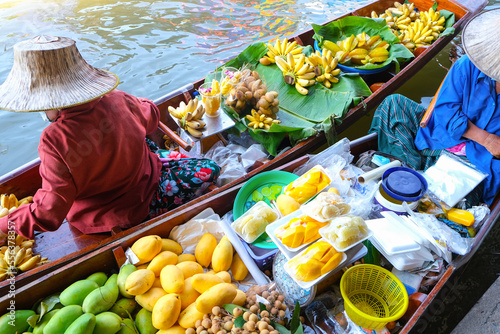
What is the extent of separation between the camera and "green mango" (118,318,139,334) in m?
1.38

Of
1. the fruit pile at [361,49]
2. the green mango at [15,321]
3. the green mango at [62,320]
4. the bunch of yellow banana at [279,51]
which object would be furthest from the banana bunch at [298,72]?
the green mango at [15,321]

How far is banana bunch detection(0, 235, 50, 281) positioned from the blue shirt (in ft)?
9.94

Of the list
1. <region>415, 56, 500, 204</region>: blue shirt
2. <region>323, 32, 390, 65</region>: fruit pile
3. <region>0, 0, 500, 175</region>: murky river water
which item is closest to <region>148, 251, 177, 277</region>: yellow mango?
<region>415, 56, 500, 204</region>: blue shirt

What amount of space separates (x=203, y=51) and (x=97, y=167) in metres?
4.25

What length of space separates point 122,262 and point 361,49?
11.4ft

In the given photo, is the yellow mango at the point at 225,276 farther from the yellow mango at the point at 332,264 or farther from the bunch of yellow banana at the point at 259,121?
the bunch of yellow banana at the point at 259,121

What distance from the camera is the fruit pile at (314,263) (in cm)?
147

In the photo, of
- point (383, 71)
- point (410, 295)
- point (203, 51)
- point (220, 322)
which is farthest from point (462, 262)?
point (203, 51)

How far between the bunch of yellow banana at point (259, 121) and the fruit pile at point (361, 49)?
1324 millimetres

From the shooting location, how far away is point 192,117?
2.77m

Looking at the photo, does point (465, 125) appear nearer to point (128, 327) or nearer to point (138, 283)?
point (138, 283)

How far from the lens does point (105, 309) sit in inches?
56.4

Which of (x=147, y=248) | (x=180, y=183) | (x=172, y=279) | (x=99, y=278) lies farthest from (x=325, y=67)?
(x=99, y=278)

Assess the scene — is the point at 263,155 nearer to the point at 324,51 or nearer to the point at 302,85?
the point at 302,85
